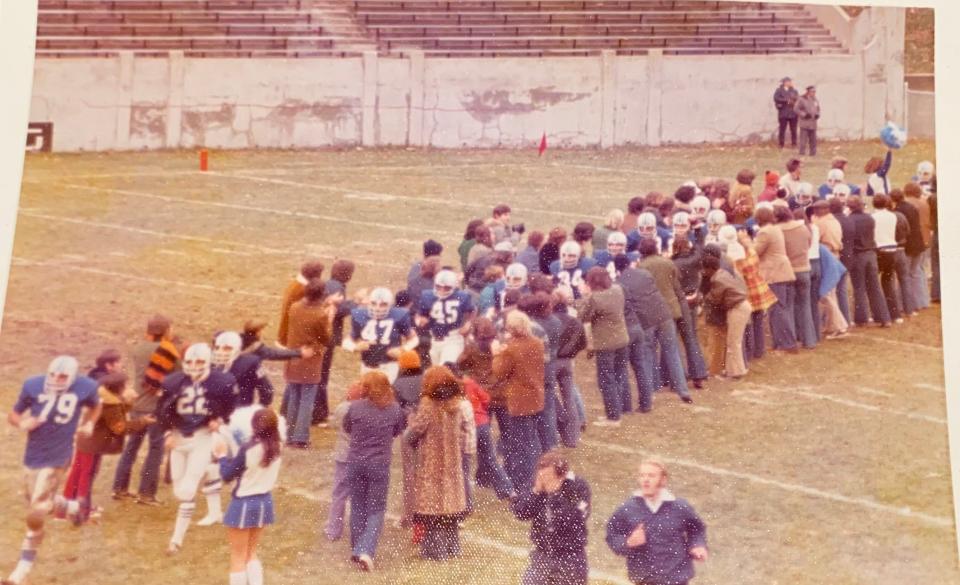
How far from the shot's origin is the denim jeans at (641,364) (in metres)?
7.62

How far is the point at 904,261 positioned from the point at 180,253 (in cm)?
446

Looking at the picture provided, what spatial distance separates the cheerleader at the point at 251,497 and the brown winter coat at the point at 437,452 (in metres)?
0.67

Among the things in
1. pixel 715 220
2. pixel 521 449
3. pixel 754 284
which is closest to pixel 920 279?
pixel 754 284

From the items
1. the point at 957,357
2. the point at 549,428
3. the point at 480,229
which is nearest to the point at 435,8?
the point at 480,229

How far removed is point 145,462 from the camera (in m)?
6.70

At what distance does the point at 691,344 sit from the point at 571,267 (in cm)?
88

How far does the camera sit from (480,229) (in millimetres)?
8305

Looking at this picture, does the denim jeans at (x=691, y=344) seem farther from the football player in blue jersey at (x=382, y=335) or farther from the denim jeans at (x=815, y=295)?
the football player in blue jersey at (x=382, y=335)

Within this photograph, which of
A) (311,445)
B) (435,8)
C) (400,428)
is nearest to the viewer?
(400,428)

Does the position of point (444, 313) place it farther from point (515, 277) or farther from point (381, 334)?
point (515, 277)

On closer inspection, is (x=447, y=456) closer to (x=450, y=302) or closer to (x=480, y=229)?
(x=450, y=302)

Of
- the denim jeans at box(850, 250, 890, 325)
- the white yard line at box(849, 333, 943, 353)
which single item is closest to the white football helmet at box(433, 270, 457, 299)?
the white yard line at box(849, 333, 943, 353)

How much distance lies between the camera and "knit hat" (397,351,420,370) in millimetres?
6988

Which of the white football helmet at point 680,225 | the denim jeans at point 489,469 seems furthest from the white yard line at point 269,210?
the denim jeans at point 489,469
